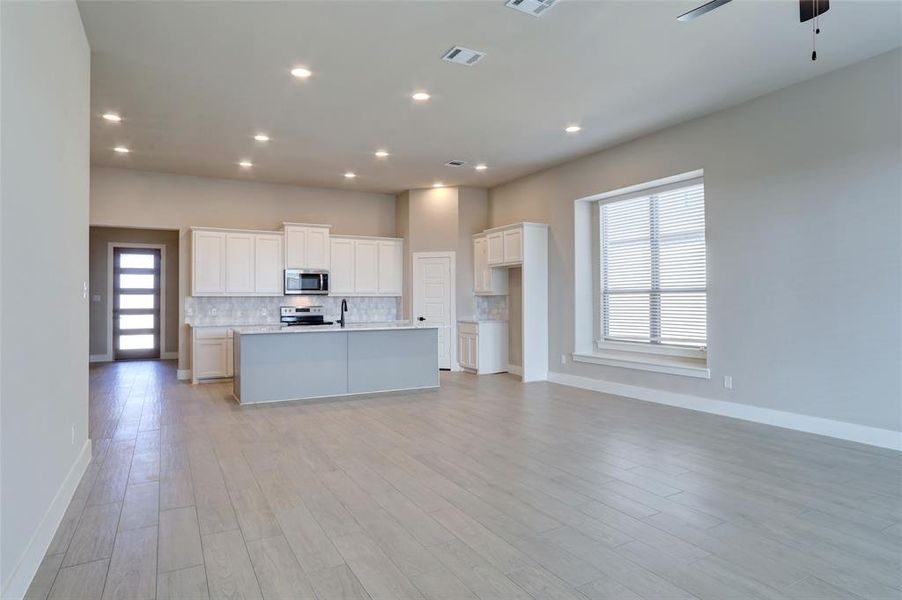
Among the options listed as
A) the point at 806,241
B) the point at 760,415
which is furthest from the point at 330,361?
the point at 806,241

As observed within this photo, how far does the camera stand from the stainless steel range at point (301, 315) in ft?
28.7

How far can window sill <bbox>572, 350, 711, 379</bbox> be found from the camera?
19.2 ft

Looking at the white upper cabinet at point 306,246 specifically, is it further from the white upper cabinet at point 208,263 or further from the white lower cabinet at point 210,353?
the white lower cabinet at point 210,353

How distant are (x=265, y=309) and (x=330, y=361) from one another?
115 inches

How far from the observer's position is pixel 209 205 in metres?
8.54

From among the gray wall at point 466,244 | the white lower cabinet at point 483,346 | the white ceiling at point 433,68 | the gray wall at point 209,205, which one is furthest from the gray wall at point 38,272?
the gray wall at point 466,244

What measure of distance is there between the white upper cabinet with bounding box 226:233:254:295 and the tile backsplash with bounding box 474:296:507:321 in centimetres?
382

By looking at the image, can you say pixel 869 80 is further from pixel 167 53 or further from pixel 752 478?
pixel 167 53

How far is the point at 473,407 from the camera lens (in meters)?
5.90

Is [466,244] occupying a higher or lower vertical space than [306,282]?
higher

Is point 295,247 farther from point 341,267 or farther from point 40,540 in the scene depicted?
point 40,540

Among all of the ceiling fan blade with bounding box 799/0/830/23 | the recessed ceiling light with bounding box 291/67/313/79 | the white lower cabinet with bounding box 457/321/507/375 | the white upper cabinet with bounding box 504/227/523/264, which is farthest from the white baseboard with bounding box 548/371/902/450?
the recessed ceiling light with bounding box 291/67/313/79

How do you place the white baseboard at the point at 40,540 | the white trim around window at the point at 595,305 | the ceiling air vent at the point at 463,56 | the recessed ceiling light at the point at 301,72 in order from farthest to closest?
the white trim around window at the point at 595,305, the recessed ceiling light at the point at 301,72, the ceiling air vent at the point at 463,56, the white baseboard at the point at 40,540

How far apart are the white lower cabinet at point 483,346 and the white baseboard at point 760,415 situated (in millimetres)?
1768
